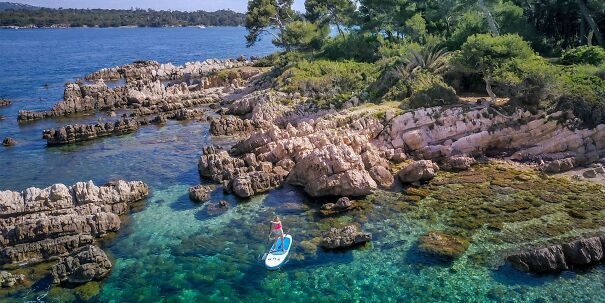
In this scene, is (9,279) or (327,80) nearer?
(9,279)

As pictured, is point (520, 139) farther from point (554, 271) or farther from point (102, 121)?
point (102, 121)

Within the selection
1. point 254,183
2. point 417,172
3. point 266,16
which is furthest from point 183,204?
point 266,16

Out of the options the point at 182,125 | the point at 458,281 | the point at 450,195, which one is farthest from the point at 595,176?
the point at 182,125

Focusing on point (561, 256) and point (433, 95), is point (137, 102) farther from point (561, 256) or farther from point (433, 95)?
point (561, 256)

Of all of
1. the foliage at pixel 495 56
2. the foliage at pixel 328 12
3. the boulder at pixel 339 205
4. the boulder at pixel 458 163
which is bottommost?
the boulder at pixel 339 205

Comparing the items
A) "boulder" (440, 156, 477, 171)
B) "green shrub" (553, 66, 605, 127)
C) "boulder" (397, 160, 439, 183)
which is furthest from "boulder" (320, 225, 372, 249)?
"green shrub" (553, 66, 605, 127)

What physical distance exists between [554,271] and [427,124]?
1852 cm

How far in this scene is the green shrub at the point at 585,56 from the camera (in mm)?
45656

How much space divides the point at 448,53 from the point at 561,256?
32.3 metres

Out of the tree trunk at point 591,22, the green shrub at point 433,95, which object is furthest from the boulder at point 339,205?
the tree trunk at point 591,22

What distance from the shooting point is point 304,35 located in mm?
79875

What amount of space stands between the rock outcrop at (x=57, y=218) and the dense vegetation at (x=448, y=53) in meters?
25.4

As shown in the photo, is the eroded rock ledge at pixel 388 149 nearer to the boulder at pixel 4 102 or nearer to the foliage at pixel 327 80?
the foliage at pixel 327 80

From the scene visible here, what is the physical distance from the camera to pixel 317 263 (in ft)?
84.5
